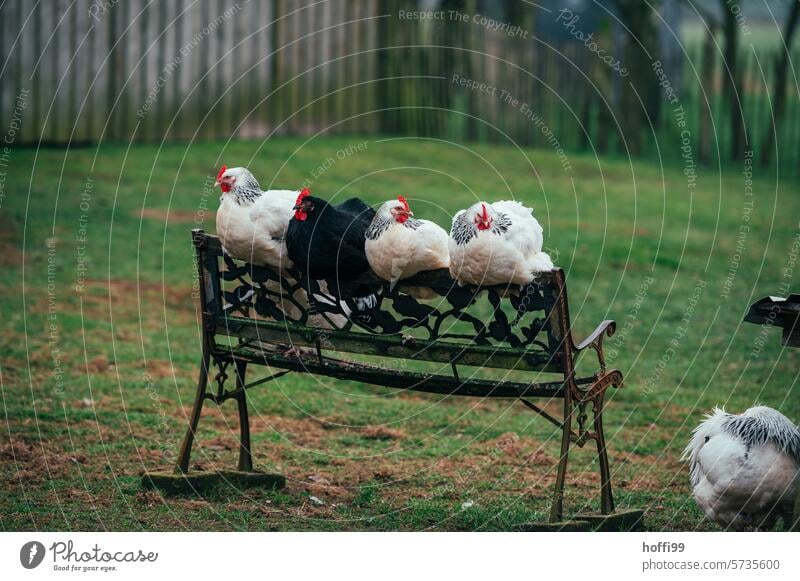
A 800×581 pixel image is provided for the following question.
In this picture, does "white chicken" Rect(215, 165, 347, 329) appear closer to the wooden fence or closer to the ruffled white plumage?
the ruffled white plumage

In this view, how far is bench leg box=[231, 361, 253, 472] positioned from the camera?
24.0ft

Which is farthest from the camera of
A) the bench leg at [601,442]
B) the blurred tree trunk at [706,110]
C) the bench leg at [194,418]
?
the blurred tree trunk at [706,110]

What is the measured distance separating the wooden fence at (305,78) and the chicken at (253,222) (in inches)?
349

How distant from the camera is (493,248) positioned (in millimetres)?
6191

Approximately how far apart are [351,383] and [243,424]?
2674 millimetres

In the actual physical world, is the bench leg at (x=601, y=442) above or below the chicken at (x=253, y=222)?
below

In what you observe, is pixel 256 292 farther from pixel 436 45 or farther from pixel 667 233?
pixel 436 45

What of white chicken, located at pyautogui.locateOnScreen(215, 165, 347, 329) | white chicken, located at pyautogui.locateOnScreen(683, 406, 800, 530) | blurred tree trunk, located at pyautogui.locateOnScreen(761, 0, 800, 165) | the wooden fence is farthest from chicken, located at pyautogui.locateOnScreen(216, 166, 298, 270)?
blurred tree trunk, located at pyautogui.locateOnScreen(761, 0, 800, 165)

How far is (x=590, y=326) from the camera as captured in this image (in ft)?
37.1

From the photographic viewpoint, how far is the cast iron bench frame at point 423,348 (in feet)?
20.5

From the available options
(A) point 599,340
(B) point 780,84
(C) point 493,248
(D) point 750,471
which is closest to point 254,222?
(C) point 493,248

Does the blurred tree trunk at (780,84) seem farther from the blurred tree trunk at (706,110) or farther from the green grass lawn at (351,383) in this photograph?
the green grass lawn at (351,383)

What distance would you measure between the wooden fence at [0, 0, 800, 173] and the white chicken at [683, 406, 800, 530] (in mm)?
9973

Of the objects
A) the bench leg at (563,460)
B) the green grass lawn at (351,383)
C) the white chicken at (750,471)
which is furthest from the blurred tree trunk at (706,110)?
the bench leg at (563,460)
